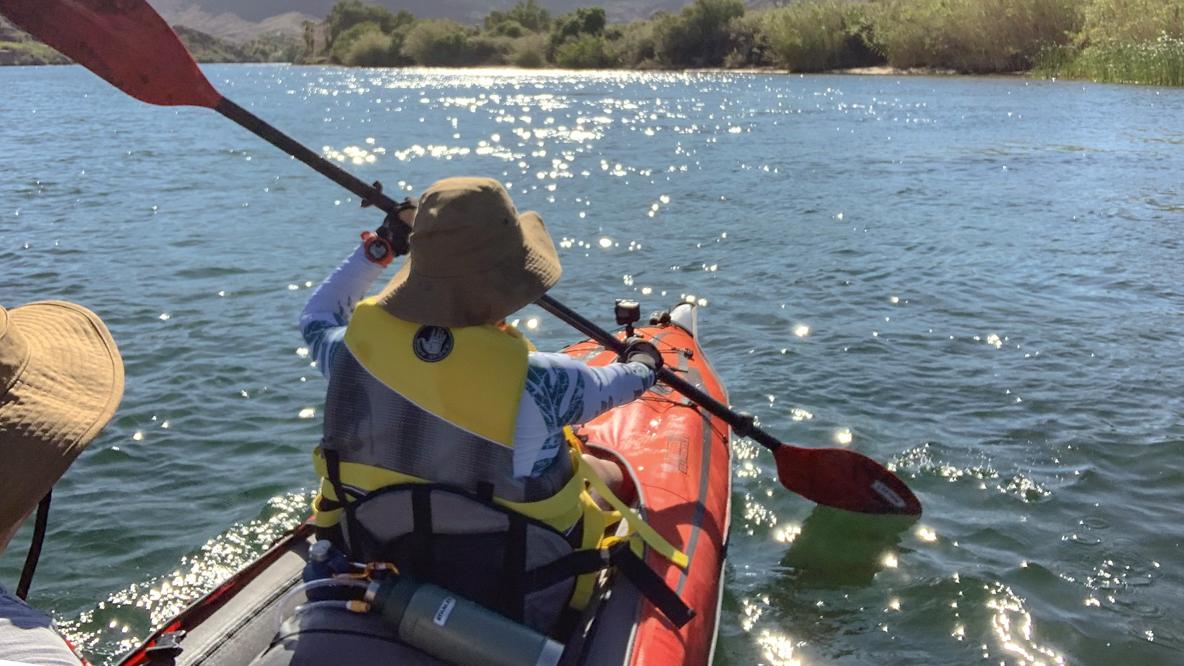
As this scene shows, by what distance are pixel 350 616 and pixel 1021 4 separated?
36.3 meters

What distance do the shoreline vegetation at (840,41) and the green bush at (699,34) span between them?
0.17ft

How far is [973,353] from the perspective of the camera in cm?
706

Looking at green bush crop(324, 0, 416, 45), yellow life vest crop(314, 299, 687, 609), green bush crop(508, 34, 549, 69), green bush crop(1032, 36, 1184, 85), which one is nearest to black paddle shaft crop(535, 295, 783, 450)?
yellow life vest crop(314, 299, 687, 609)

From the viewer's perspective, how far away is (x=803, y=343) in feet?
24.4

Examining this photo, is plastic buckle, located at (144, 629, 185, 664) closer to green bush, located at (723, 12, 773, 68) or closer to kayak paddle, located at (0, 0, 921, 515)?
kayak paddle, located at (0, 0, 921, 515)

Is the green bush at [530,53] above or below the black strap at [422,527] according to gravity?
above

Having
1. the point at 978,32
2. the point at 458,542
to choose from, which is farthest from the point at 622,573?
the point at 978,32

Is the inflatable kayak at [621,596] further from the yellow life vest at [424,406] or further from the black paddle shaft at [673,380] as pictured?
the yellow life vest at [424,406]

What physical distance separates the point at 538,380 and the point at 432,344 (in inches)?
11.6

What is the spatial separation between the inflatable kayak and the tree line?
83.3 ft

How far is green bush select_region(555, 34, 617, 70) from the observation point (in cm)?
5584

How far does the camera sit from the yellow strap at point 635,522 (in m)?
3.19

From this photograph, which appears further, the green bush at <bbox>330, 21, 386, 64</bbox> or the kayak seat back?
the green bush at <bbox>330, 21, 386, 64</bbox>

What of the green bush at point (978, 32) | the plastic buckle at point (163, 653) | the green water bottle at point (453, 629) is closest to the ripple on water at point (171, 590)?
the plastic buckle at point (163, 653)
